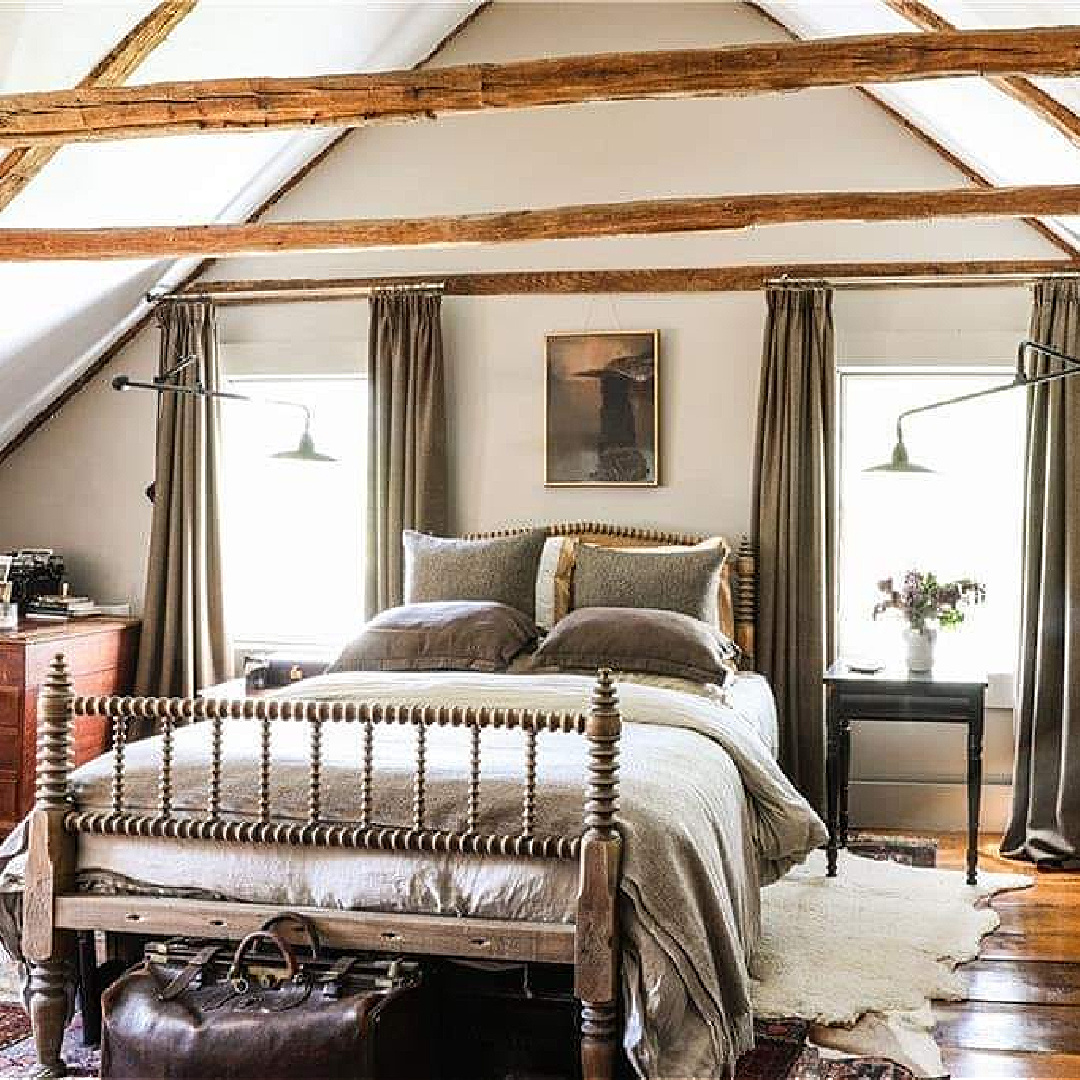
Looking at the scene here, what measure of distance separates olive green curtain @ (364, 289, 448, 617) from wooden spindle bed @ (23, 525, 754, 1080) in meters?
2.56

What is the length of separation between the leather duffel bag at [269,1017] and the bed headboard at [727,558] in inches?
107

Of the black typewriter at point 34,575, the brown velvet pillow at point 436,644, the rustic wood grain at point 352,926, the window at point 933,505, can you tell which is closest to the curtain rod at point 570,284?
the window at point 933,505

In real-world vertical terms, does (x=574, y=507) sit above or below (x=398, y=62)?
below

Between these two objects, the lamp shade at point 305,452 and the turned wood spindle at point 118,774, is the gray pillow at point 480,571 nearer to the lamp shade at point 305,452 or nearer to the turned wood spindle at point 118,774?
the lamp shade at point 305,452

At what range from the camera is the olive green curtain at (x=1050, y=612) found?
529 cm

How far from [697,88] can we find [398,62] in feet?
8.48

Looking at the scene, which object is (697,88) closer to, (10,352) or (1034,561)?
(1034,561)

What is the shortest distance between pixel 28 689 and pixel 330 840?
292cm

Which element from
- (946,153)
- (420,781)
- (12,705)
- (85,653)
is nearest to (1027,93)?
(946,153)

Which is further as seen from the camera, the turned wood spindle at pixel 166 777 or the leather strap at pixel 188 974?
the turned wood spindle at pixel 166 777

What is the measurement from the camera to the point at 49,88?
14.9ft

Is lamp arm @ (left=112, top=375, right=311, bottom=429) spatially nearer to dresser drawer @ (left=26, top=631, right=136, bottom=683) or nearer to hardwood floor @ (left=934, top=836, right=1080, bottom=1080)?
dresser drawer @ (left=26, top=631, right=136, bottom=683)

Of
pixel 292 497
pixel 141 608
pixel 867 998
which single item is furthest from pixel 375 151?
pixel 867 998

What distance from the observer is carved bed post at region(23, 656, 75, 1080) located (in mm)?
3201
